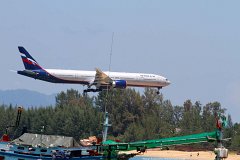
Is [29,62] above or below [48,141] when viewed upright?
Result: above

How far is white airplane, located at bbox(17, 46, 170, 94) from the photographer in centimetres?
14375

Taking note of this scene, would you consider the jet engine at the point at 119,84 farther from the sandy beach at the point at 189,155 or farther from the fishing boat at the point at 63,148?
the fishing boat at the point at 63,148

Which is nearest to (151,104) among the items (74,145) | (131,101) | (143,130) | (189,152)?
(131,101)

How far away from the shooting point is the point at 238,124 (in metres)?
136

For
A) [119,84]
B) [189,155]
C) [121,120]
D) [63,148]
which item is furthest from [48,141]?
[121,120]

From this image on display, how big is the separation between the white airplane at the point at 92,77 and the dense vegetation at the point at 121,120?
459 centimetres

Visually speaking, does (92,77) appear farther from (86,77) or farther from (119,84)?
(119,84)

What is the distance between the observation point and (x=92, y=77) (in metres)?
147

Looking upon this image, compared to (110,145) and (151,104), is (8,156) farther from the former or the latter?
(151,104)

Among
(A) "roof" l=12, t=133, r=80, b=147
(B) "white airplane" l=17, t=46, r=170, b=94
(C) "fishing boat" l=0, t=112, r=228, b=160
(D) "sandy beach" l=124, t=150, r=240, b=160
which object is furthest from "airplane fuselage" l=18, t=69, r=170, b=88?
(A) "roof" l=12, t=133, r=80, b=147

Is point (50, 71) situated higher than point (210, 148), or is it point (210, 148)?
point (50, 71)

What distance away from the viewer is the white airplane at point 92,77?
143750mm

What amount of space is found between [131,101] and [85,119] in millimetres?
19919

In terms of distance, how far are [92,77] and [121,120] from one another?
46.4ft
